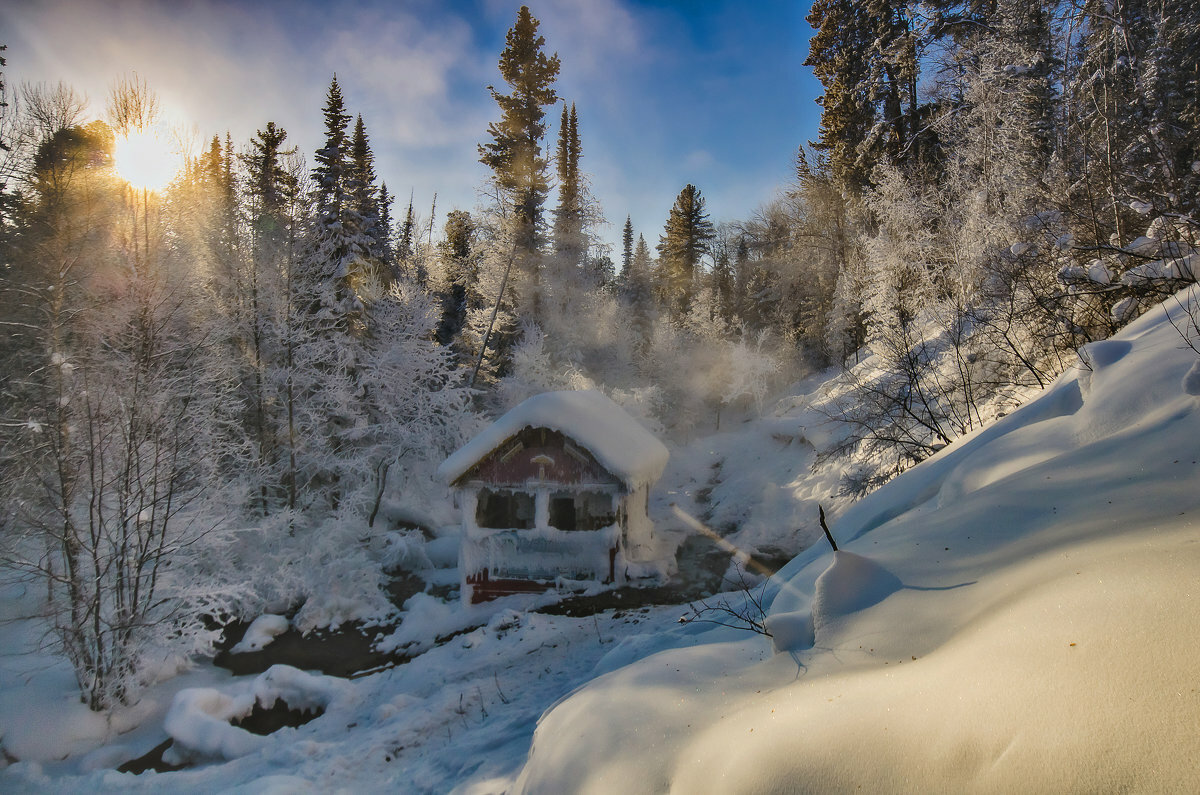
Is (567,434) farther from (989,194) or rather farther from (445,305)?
(445,305)

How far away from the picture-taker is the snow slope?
1818 millimetres

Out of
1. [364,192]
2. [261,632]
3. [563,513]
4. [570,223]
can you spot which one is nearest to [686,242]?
[570,223]

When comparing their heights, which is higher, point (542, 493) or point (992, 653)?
point (992, 653)

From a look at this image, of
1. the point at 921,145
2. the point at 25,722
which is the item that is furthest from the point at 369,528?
the point at 921,145

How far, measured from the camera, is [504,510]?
15867mm

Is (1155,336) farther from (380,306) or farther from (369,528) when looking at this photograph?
(380,306)

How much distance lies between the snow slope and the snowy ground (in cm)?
1

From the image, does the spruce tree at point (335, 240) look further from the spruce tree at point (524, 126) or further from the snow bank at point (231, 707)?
the snow bank at point (231, 707)

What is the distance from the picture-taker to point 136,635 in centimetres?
1055

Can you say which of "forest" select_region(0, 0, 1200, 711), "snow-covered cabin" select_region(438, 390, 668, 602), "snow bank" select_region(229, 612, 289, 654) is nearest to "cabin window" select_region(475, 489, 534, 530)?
"snow-covered cabin" select_region(438, 390, 668, 602)

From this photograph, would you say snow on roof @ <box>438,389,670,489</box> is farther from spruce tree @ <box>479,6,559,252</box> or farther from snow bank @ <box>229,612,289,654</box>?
spruce tree @ <box>479,6,559,252</box>

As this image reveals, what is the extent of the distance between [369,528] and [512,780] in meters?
15.0

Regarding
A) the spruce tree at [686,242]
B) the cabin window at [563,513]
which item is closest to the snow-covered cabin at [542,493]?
the cabin window at [563,513]

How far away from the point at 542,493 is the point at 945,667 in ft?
40.4
